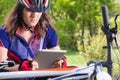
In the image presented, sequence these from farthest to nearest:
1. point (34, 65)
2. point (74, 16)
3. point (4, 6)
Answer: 1. point (74, 16)
2. point (4, 6)
3. point (34, 65)

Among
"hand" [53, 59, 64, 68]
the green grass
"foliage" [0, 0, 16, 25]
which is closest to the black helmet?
"hand" [53, 59, 64, 68]

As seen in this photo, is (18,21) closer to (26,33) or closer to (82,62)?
(26,33)

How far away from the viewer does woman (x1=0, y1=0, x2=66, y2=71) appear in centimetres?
295

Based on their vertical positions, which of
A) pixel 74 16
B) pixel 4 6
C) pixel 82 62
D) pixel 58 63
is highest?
pixel 58 63

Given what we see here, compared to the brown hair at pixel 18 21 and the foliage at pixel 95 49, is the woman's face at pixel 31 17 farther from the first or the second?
the foliage at pixel 95 49

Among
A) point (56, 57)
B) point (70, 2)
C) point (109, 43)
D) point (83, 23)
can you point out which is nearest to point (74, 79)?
point (109, 43)

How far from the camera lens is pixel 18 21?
313cm

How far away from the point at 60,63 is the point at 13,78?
553mm

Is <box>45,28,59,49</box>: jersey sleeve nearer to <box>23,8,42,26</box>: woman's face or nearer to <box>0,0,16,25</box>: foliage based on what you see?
<box>23,8,42,26</box>: woman's face

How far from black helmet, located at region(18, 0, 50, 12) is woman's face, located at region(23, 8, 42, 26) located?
0.04m

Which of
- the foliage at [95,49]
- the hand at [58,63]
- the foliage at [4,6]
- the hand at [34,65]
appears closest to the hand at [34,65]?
the hand at [34,65]

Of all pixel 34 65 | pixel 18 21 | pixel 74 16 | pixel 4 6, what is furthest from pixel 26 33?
pixel 74 16

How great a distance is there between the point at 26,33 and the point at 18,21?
0.10 metres

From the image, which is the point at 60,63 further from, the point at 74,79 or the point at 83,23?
the point at 83,23
